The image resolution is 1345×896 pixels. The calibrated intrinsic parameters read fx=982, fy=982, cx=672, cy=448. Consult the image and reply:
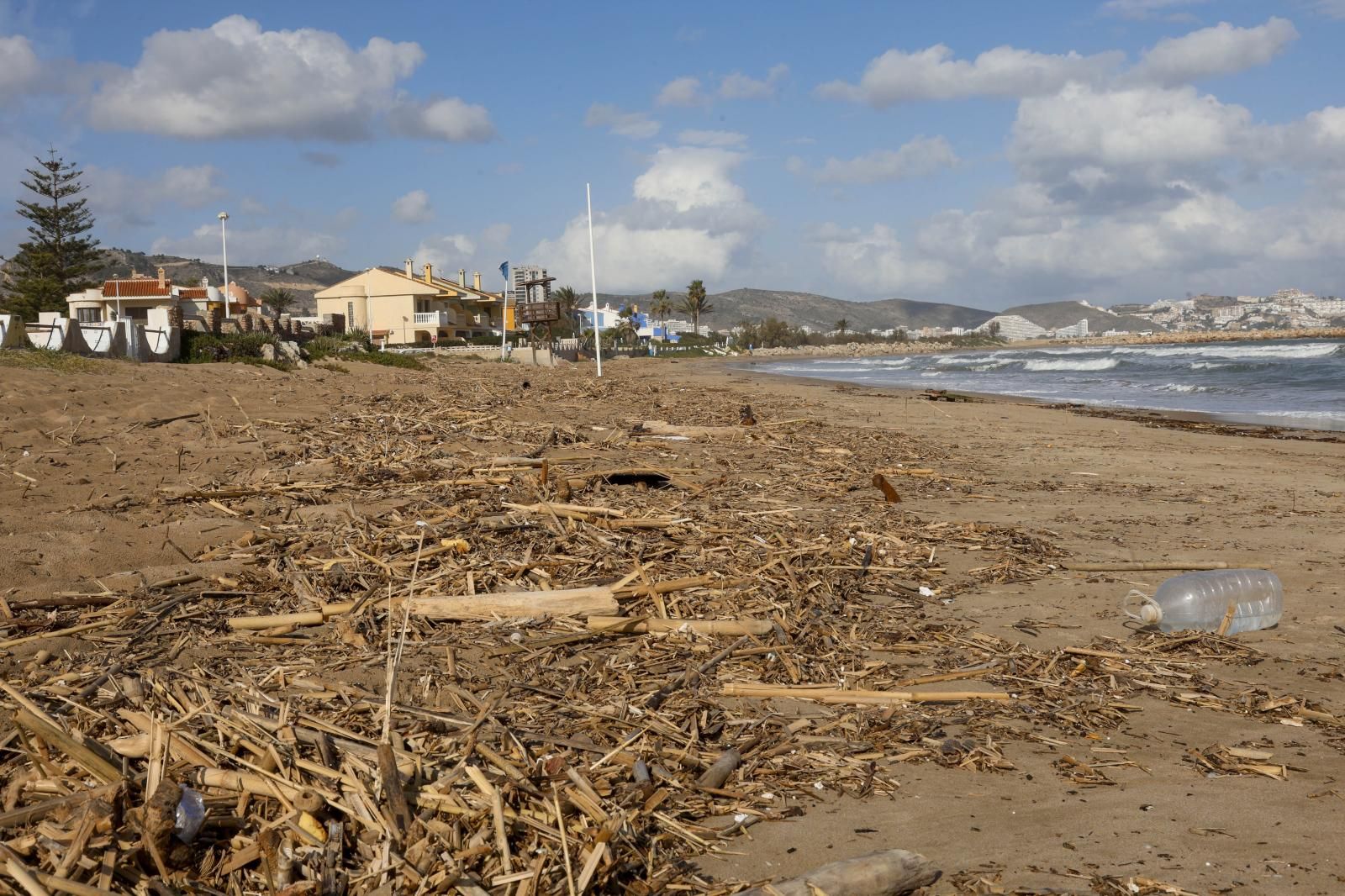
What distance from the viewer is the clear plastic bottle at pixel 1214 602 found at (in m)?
5.37

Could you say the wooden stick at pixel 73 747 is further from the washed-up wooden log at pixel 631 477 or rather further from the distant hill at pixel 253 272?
the distant hill at pixel 253 272

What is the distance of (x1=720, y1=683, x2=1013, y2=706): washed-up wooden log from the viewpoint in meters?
4.18

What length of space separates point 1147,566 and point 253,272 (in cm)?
17566

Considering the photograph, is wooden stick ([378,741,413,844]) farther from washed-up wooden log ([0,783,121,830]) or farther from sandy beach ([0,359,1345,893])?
washed-up wooden log ([0,783,121,830])

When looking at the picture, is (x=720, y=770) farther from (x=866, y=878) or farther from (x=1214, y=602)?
(x=1214, y=602)

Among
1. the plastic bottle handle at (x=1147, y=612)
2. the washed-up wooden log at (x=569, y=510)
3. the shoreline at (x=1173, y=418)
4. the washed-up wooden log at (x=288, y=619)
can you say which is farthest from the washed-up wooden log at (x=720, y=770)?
the shoreline at (x=1173, y=418)

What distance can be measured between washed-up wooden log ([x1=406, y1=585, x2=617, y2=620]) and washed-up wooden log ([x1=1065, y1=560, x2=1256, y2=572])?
3.42 meters

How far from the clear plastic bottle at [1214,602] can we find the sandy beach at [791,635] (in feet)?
0.52

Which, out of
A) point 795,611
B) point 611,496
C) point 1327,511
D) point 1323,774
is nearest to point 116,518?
point 611,496

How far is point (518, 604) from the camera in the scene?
4.93 metres

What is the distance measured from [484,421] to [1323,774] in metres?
9.16

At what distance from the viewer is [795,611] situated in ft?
17.1

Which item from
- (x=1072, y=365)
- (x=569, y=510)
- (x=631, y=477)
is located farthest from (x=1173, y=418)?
(x=1072, y=365)

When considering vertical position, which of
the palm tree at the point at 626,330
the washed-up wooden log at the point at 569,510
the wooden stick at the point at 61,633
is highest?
the palm tree at the point at 626,330
